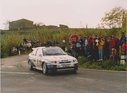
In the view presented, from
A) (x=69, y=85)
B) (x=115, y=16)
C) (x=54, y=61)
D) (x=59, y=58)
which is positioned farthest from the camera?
(x=115, y=16)

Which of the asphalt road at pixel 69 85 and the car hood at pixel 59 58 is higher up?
the car hood at pixel 59 58

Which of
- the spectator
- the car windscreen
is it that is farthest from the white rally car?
the spectator

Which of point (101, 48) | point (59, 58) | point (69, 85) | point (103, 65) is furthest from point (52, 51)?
point (69, 85)

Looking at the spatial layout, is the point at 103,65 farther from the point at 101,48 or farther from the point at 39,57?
the point at 39,57

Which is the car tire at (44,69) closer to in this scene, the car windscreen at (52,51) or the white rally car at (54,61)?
the white rally car at (54,61)

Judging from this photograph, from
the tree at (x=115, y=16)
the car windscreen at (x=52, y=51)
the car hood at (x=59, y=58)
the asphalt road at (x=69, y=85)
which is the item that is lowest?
the asphalt road at (x=69, y=85)

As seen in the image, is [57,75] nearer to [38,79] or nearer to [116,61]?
[38,79]

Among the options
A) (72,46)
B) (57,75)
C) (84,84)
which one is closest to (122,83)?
(84,84)

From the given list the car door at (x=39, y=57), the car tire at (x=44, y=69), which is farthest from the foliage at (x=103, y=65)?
the car tire at (x=44, y=69)

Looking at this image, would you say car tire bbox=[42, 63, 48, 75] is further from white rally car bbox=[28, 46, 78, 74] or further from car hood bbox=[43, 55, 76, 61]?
car hood bbox=[43, 55, 76, 61]

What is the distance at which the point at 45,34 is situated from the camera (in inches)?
1786

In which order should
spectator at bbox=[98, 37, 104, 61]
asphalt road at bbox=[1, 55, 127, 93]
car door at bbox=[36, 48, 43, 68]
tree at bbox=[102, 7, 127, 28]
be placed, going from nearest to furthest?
asphalt road at bbox=[1, 55, 127, 93], car door at bbox=[36, 48, 43, 68], spectator at bbox=[98, 37, 104, 61], tree at bbox=[102, 7, 127, 28]

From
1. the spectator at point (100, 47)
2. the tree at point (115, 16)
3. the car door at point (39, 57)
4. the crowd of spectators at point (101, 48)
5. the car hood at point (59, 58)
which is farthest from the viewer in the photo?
the tree at point (115, 16)

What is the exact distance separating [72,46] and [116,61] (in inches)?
204
